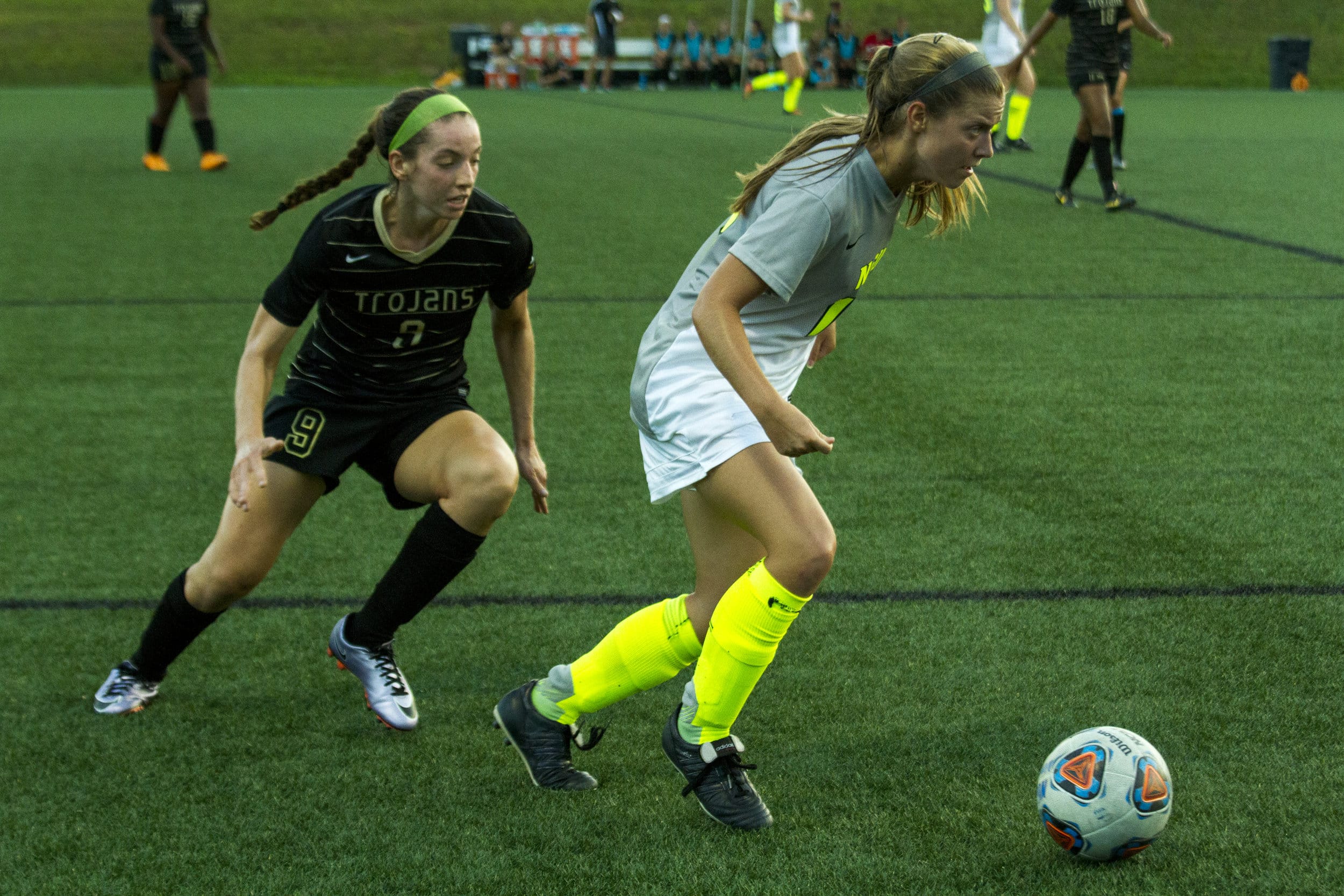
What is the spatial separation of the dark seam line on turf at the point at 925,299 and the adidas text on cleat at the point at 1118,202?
114 inches

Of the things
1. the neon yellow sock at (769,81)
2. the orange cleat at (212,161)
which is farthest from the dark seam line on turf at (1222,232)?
the neon yellow sock at (769,81)

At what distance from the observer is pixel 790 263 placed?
243 centimetres

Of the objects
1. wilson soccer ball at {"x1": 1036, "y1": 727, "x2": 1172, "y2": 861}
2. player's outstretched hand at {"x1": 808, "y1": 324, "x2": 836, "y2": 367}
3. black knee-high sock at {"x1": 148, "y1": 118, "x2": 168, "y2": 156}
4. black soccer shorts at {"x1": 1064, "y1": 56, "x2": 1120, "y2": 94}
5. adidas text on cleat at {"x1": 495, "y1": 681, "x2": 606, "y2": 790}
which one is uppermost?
player's outstretched hand at {"x1": 808, "y1": 324, "x2": 836, "y2": 367}

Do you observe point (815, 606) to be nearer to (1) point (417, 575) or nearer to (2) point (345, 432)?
(1) point (417, 575)

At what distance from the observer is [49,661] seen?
139 inches

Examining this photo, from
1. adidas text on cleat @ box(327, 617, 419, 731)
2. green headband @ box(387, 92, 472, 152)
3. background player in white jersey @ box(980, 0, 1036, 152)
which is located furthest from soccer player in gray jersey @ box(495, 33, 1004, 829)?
background player in white jersey @ box(980, 0, 1036, 152)

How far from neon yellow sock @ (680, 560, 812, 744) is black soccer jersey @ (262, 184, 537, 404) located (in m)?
0.97

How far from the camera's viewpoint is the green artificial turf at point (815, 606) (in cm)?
267

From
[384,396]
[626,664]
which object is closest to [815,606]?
[626,664]

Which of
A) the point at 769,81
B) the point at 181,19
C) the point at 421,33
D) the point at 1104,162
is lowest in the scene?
the point at 421,33

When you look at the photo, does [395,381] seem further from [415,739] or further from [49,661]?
[49,661]

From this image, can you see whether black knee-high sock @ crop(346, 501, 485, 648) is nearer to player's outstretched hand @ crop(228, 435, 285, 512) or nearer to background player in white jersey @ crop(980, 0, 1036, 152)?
player's outstretched hand @ crop(228, 435, 285, 512)

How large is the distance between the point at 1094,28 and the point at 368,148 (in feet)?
26.9

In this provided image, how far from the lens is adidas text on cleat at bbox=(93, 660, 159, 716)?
326 centimetres
